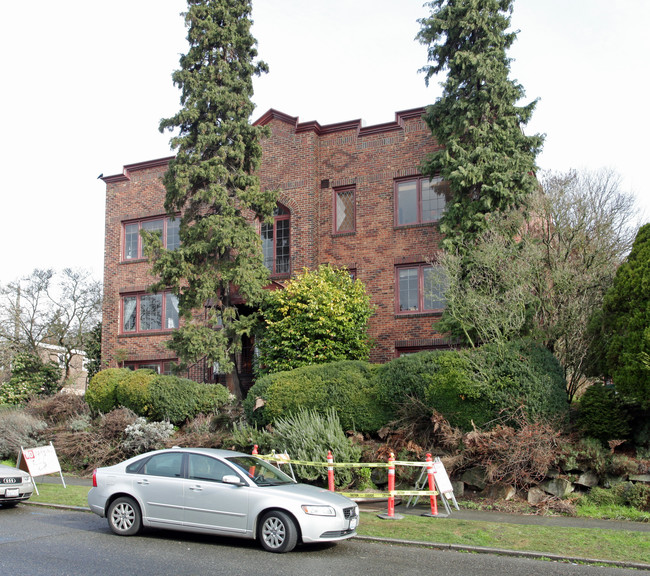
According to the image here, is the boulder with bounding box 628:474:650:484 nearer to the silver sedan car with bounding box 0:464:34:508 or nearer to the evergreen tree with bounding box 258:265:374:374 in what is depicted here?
the evergreen tree with bounding box 258:265:374:374

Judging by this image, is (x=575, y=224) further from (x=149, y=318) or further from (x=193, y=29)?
(x=149, y=318)

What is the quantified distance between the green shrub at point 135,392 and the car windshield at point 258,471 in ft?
29.4

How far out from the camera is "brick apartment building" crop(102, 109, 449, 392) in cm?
2053

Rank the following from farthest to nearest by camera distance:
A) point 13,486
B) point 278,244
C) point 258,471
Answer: point 278,244 → point 13,486 → point 258,471

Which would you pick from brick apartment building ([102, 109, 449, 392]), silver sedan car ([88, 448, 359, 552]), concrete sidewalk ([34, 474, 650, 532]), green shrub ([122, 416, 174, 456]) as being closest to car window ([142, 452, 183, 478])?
silver sedan car ([88, 448, 359, 552])

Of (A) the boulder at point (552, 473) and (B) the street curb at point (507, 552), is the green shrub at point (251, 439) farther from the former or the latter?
(A) the boulder at point (552, 473)

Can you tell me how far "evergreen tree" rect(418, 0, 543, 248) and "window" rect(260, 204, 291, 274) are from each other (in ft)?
20.0

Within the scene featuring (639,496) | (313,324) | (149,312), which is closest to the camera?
(639,496)

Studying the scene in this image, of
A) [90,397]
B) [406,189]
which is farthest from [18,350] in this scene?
[406,189]

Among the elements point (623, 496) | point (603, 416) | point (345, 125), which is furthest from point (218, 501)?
point (345, 125)

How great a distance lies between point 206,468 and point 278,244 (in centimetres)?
1414

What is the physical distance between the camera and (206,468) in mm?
9234

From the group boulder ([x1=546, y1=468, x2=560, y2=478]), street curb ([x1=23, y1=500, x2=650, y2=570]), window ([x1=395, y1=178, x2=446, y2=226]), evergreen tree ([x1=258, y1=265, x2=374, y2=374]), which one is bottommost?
street curb ([x1=23, y1=500, x2=650, y2=570])

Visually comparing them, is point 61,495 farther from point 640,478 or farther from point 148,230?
point 148,230
